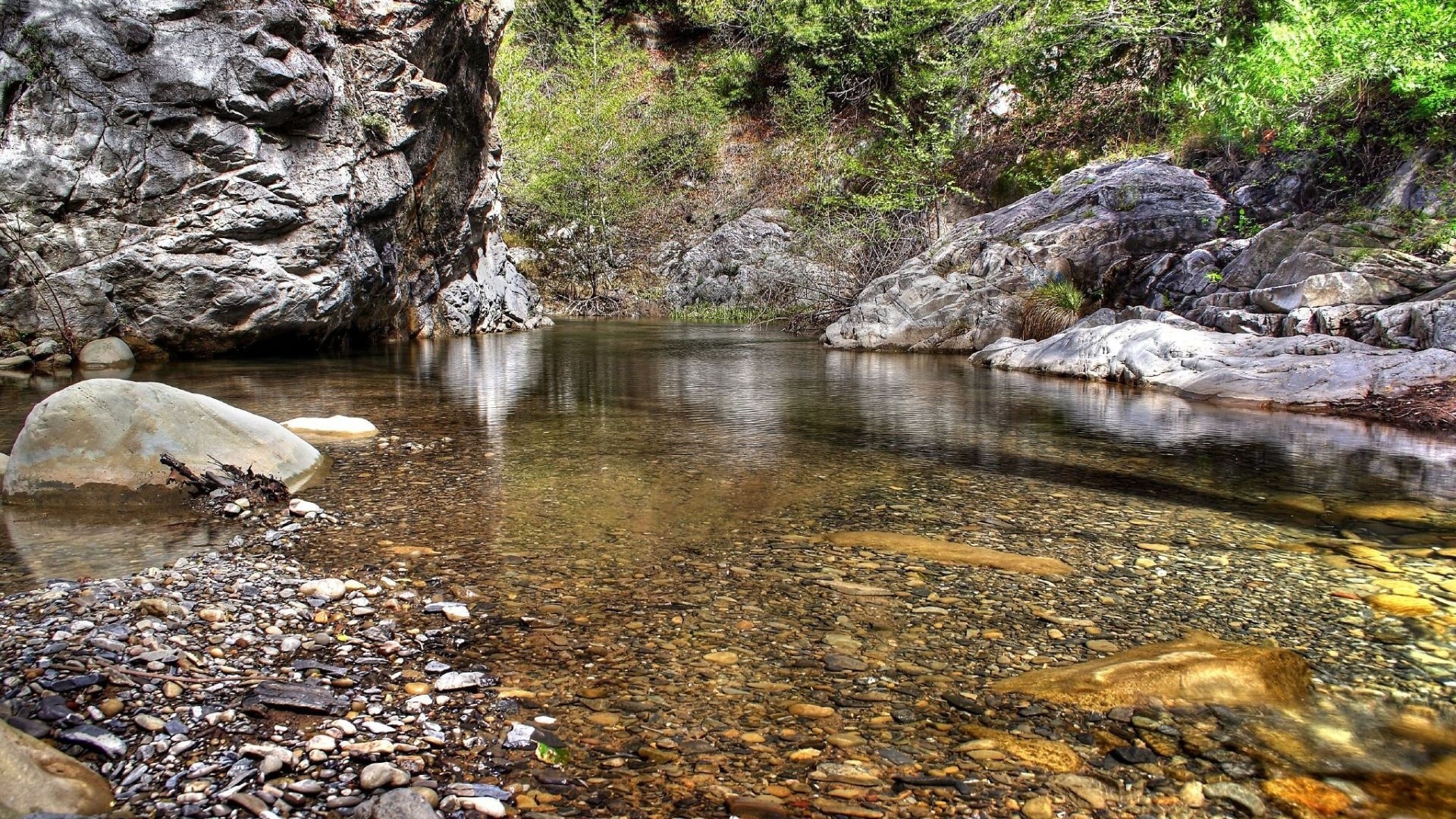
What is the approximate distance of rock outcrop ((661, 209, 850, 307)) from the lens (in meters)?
25.6

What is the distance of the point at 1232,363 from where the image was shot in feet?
29.5

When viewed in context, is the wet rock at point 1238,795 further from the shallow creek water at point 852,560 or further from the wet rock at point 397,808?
the wet rock at point 397,808

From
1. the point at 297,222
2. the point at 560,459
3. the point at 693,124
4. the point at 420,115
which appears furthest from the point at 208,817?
the point at 693,124

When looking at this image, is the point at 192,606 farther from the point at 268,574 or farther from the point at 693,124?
the point at 693,124

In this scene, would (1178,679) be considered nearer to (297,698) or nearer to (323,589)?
(297,698)

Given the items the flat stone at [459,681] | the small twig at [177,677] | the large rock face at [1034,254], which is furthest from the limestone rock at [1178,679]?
the large rock face at [1034,254]

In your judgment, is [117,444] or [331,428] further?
[331,428]

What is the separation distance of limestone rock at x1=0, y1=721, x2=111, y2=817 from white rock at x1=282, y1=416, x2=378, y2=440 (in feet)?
15.0

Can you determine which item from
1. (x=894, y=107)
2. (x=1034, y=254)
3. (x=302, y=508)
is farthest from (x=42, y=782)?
(x=894, y=107)

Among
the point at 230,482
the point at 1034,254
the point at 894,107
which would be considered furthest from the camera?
the point at 894,107

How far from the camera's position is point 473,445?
6176 mm

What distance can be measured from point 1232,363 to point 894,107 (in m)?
13.1

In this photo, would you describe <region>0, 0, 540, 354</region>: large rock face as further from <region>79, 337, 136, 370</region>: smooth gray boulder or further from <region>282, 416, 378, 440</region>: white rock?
<region>282, 416, 378, 440</region>: white rock

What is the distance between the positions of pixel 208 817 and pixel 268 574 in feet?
5.44
